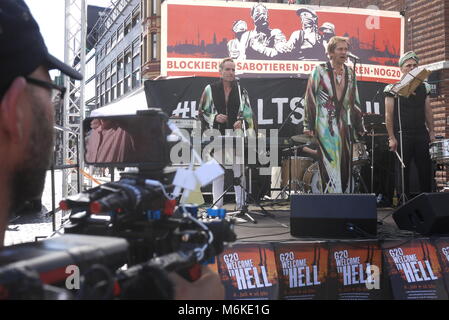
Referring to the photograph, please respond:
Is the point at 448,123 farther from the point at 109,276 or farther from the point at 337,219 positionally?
the point at 109,276

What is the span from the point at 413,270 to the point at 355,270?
18.2 inches

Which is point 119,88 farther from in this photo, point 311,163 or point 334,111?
point 334,111

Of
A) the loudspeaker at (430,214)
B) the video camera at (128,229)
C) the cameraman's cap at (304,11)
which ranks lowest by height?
the loudspeaker at (430,214)

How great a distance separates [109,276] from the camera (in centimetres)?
71

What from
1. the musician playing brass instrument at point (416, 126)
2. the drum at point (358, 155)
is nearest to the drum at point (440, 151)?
the musician playing brass instrument at point (416, 126)

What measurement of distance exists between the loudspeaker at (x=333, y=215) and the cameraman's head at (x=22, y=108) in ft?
9.76

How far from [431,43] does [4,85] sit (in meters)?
9.89

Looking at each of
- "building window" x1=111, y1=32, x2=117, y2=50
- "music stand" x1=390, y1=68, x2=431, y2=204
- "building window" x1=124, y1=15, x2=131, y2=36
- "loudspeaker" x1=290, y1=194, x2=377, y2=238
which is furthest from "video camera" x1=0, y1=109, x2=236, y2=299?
"building window" x1=111, y1=32, x2=117, y2=50

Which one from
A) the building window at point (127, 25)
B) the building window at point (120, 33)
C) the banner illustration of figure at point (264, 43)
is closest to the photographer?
the banner illustration of figure at point (264, 43)

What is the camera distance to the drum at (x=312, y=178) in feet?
22.9

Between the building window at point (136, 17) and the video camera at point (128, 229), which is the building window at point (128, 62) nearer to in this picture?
the building window at point (136, 17)

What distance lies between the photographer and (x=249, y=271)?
3.20m
